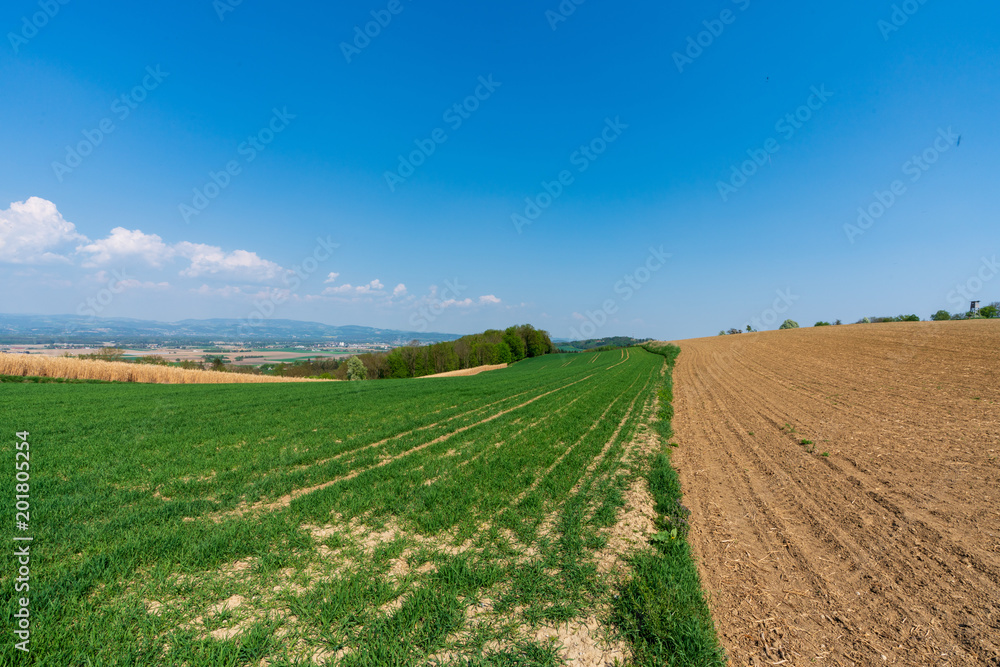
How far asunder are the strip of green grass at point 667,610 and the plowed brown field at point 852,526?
0.79ft

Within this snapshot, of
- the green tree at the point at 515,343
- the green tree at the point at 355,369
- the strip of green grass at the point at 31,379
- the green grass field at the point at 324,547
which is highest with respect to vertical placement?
the green tree at the point at 515,343

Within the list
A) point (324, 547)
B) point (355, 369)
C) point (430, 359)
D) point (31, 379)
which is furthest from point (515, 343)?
point (324, 547)

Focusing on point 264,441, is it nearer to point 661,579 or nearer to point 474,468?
point 474,468

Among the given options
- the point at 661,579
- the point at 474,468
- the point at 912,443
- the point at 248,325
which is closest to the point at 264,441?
the point at 474,468

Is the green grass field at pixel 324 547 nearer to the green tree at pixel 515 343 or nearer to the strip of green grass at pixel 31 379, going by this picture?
the strip of green grass at pixel 31 379

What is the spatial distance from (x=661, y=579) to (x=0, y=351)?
50930mm

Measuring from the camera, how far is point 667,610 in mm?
3768

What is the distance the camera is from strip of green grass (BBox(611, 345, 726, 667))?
3.34 metres

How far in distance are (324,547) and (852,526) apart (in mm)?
8206

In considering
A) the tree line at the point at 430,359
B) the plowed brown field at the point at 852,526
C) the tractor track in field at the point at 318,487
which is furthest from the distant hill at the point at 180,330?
the plowed brown field at the point at 852,526

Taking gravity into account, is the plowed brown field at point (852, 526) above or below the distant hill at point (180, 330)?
below

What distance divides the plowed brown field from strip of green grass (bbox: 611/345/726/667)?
9.5 inches

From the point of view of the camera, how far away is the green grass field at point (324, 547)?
334 centimetres

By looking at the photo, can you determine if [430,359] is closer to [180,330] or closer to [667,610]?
[667,610]
